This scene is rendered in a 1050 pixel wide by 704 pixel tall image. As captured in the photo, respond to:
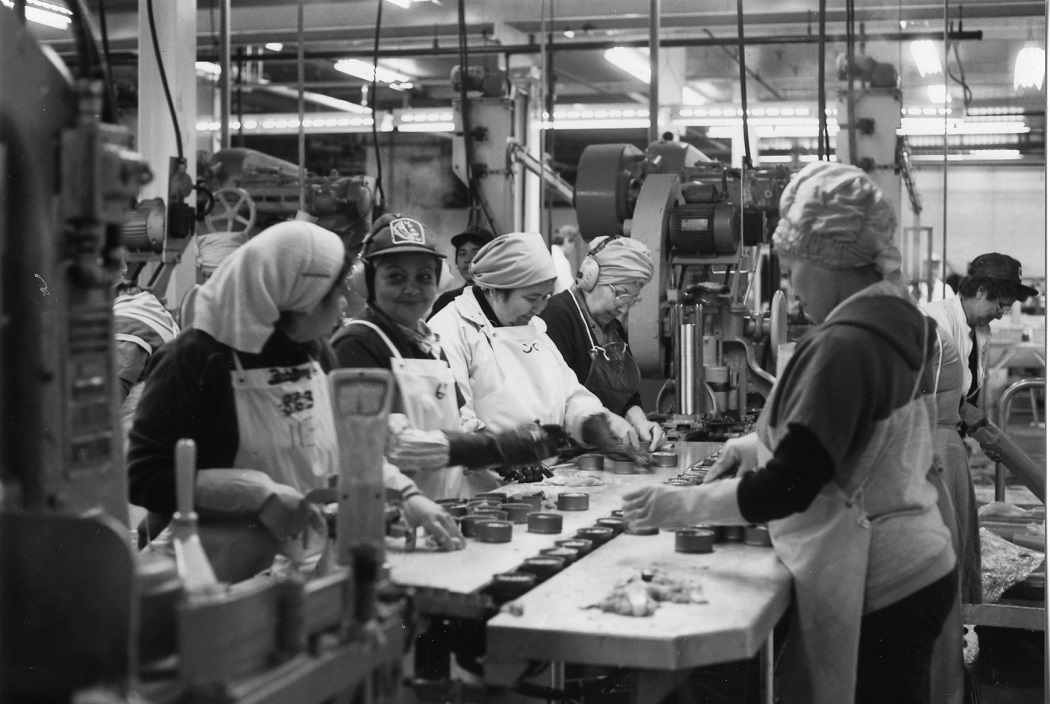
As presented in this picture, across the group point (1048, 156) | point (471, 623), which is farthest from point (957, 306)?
point (471, 623)

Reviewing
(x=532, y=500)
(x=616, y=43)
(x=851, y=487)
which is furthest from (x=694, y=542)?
(x=616, y=43)

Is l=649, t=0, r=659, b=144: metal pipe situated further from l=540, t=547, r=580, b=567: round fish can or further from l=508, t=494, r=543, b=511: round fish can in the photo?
l=540, t=547, r=580, b=567: round fish can

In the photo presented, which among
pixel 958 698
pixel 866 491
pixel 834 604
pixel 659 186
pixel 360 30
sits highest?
pixel 360 30

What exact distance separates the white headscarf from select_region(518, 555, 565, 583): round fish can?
26.9 inches

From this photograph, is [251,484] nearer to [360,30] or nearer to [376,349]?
[376,349]

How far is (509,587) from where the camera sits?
2.02 meters

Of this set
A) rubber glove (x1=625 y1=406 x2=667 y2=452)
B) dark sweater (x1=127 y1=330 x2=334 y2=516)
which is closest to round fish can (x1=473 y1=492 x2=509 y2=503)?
dark sweater (x1=127 y1=330 x2=334 y2=516)

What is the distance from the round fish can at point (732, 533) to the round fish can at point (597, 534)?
0.25 metres

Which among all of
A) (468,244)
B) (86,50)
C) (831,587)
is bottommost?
(831,587)

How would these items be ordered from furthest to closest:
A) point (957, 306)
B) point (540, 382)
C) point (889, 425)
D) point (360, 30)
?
point (360, 30) < point (957, 306) < point (540, 382) < point (889, 425)

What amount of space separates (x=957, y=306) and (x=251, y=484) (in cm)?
366

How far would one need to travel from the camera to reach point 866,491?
2266mm

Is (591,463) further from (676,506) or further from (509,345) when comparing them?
(676,506)

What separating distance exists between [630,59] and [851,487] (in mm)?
8351
